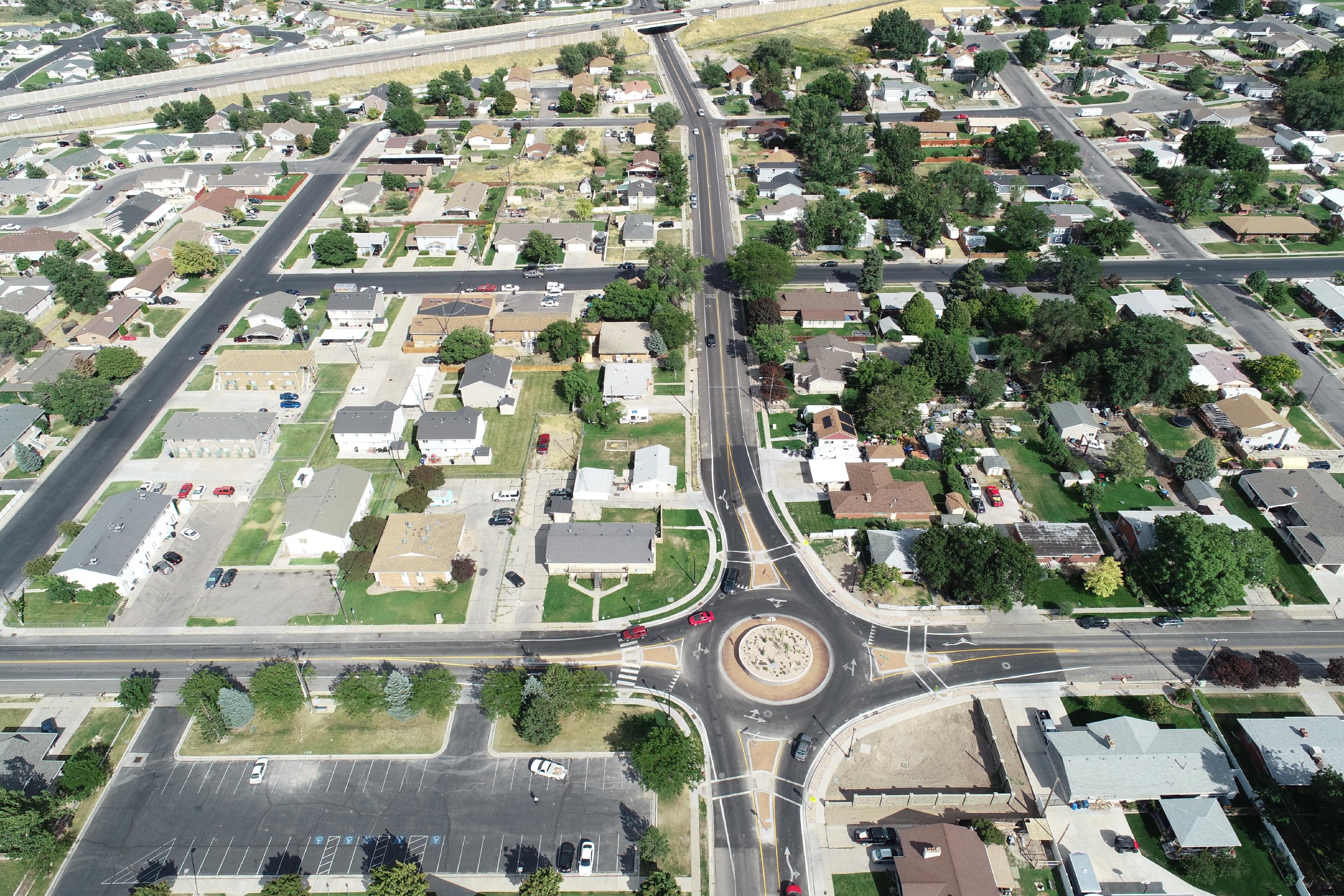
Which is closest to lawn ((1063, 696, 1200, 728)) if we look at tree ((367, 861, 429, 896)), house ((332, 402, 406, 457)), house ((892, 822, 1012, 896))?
house ((892, 822, 1012, 896))

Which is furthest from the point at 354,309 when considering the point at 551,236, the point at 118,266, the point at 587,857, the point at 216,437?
the point at 587,857

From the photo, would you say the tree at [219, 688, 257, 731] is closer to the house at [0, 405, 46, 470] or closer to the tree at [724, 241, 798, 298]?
the house at [0, 405, 46, 470]

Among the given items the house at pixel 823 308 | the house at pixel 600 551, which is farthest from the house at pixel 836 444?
the house at pixel 823 308

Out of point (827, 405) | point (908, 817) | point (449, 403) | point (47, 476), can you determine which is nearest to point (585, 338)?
point (449, 403)

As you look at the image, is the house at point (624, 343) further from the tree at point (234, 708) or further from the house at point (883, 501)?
the tree at point (234, 708)

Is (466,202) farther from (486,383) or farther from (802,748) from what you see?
(802,748)

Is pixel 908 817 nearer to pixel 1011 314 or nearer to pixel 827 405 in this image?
pixel 827 405
